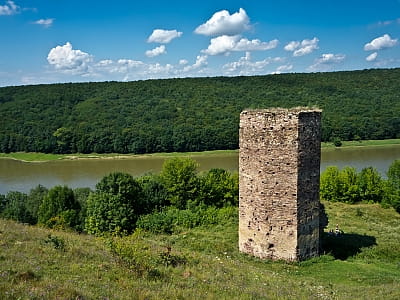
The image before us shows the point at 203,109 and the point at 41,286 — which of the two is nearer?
the point at 41,286

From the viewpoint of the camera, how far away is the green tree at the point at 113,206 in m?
20.0

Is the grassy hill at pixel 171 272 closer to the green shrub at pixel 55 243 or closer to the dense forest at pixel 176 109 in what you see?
the green shrub at pixel 55 243

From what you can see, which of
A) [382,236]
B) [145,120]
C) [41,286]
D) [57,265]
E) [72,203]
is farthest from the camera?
[145,120]

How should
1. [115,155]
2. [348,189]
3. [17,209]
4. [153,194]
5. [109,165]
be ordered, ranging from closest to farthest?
1. [17,209]
2. [153,194]
3. [348,189]
4. [109,165]
5. [115,155]

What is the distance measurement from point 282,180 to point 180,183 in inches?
576

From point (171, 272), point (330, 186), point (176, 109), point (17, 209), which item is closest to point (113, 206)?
point (17, 209)

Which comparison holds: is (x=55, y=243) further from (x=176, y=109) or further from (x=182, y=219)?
(x=176, y=109)

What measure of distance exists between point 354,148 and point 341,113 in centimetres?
1206

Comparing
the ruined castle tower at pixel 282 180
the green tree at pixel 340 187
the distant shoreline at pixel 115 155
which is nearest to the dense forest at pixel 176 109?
the distant shoreline at pixel 115 155

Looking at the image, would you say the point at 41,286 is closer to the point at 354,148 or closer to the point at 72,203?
the point at 72,203

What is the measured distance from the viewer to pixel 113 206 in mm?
20375

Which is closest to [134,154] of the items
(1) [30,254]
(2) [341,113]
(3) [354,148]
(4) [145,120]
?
(4) [145,120]

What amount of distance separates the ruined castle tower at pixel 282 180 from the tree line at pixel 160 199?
721cm

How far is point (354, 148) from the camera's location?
173 ft
